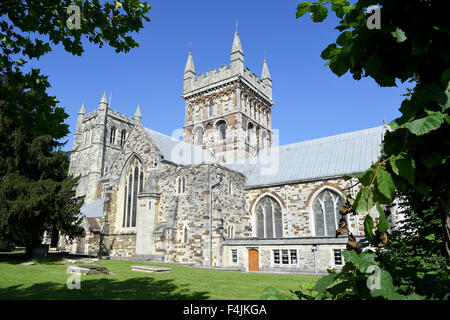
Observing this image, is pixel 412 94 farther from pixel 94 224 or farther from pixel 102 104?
pixel 102 104

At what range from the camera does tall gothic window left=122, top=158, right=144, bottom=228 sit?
84.1 feet

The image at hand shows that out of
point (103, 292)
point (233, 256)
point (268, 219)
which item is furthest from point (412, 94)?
point (268, 219)

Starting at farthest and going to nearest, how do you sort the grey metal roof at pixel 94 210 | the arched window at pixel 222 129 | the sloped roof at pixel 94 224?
the arched window at pixel 222 129 → the grey metal roof at pixel 94 210 → the sloped roof at pixel 94 224

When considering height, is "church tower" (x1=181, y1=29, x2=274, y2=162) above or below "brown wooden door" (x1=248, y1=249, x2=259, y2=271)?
above

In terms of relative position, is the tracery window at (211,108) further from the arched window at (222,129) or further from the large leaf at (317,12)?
the large leaf at (317,12)

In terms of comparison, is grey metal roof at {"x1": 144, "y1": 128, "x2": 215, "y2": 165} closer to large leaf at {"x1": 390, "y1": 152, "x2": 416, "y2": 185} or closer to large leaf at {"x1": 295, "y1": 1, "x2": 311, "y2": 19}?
large leaf at {"x1": 295, "y1": 1, "x2": 311, "y2": 19}

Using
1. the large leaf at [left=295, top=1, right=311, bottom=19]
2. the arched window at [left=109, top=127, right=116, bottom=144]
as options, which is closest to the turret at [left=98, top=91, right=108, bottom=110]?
the arched window at [left=109, top=127, right=116, bottom=144]

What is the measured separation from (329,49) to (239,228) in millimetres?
22792

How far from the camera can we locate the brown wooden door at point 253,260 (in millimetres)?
20453

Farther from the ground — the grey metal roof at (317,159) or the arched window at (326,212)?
the grey metal roof at (317,159)

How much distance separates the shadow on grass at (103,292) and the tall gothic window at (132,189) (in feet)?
44.5

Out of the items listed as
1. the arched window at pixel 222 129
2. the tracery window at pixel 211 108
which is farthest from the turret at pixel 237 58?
the arched window at pixel 222 129

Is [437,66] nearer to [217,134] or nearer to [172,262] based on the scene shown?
[172,262]

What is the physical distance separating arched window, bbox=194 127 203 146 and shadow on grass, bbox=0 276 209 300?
92.3 ft
